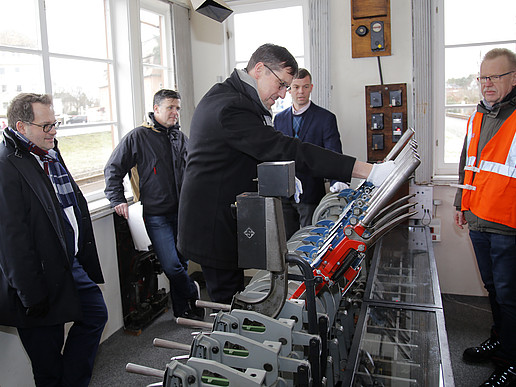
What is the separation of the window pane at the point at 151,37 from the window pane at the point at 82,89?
0.53 meters

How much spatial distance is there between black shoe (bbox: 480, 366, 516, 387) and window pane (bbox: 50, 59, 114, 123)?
325 centimetres

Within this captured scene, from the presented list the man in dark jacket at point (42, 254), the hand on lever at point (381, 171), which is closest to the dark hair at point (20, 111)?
the man in dark jacket at point (42, 254)

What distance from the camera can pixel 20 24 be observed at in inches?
118

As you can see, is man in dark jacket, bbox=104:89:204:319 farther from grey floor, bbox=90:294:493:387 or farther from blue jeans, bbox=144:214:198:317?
grey floor, bbox=90:294:493:387

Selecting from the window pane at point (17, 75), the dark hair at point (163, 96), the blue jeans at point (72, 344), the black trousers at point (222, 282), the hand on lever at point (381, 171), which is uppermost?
the window pane at point (17, 75)

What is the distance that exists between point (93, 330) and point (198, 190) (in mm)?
1145

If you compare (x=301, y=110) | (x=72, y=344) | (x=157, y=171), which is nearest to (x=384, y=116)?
(x=301, y=110)

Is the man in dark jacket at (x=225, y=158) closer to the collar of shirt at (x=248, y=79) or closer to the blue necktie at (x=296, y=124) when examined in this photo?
the collar of shirt at (x=248, y=79)

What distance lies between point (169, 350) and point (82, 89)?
207cm

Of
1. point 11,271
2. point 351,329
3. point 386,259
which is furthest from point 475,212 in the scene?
point 11,271

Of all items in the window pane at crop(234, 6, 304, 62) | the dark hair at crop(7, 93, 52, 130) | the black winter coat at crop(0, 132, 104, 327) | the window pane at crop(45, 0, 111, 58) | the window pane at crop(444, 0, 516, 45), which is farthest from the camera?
the window pane at crop(234, 6, 304, 62)

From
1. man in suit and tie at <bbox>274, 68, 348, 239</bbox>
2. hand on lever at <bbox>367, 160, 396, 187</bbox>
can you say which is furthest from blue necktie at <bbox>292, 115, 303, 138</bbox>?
hand on lever at <bbox>367, 160, 396, 187</bbox>

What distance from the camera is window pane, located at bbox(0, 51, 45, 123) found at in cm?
290

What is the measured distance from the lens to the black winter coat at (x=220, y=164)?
6.21 ft
